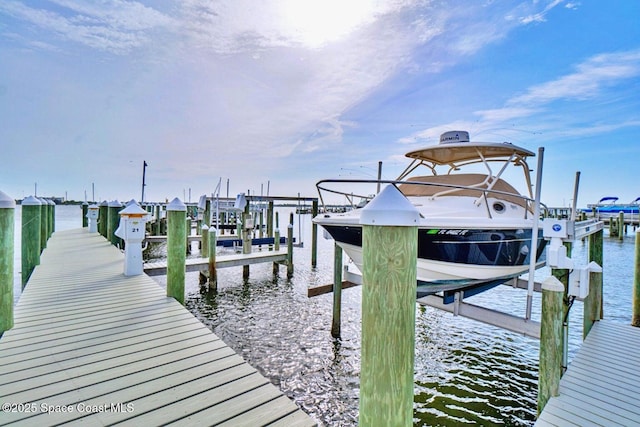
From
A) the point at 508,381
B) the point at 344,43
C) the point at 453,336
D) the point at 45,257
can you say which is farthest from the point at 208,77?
the point at 508,381

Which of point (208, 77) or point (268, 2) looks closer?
point (268, 2)

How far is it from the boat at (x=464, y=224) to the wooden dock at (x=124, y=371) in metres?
2.52

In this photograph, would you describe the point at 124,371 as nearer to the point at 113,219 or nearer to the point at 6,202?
the point at 6,202

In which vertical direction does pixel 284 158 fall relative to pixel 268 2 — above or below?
below

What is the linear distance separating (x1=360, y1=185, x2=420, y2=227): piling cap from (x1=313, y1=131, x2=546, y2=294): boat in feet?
8.74

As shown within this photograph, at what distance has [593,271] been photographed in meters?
4.42

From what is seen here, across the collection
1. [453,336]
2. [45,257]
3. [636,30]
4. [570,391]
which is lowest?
[453,336]

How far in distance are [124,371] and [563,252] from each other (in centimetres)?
476

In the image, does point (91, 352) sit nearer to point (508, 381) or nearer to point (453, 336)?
point (508, 381)

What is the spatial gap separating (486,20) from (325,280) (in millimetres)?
9735

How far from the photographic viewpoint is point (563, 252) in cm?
362

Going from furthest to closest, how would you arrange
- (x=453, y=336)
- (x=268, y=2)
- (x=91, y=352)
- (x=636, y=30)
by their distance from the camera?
1. (x=636, y=30)
2. (x=268, y=2)
3. (x=453, y=336)
4. (x=91, y=352)

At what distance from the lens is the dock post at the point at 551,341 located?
2.96 m

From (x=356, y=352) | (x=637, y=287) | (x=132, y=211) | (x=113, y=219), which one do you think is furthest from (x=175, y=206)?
(x=637, y=287)
